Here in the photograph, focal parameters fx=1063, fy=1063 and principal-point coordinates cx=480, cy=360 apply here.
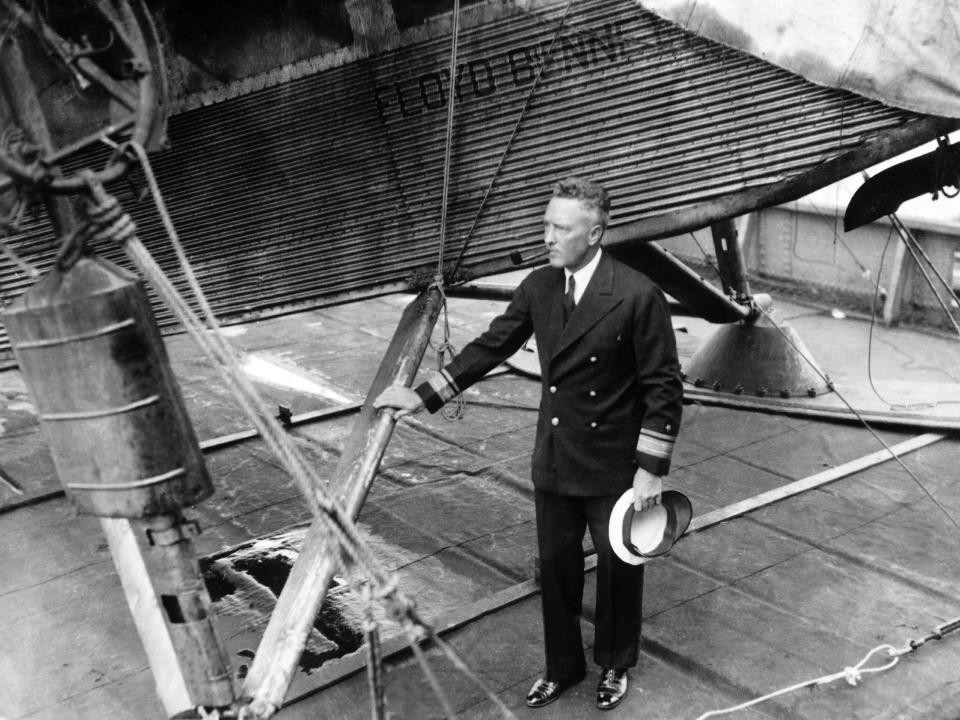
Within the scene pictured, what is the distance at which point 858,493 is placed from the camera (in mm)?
5801

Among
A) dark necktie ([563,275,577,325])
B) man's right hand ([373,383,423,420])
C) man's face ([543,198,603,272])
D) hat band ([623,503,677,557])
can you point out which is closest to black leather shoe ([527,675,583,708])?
hat band ([623,503,677,557])

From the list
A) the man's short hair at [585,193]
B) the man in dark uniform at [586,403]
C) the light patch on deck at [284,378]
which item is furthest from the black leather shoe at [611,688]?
the light patch on deck at [284,378]

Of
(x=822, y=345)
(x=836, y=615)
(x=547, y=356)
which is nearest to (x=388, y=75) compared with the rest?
(x=547, y=356)

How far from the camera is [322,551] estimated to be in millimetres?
3652

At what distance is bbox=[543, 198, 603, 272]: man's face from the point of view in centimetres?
364

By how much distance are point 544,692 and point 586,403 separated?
1.13 metres

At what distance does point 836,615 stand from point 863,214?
1.82 m

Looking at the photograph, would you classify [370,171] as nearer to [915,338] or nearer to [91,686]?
[91,686]

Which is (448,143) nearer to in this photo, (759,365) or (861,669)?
(861,669)

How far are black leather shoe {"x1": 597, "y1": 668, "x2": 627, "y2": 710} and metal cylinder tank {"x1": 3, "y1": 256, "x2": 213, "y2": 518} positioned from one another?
2014mm

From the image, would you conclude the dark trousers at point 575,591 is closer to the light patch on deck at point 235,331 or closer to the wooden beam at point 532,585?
the wooden beam at point 532,585

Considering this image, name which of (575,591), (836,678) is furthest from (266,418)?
(836,678)

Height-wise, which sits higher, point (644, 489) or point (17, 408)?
point (644, 489)

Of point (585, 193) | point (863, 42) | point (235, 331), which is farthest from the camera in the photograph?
point (235, 331)
